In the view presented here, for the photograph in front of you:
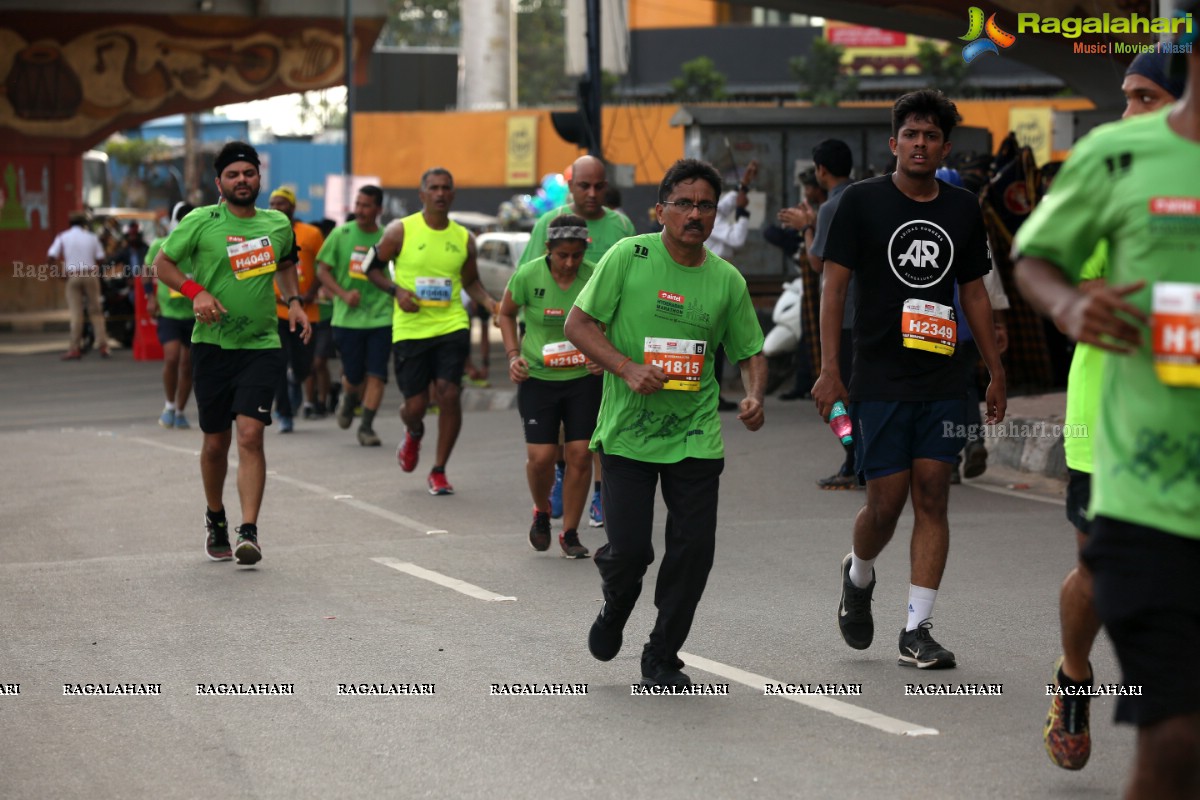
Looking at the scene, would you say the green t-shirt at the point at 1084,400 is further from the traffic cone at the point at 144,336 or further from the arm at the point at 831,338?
the traffic cone at the point at 144,336

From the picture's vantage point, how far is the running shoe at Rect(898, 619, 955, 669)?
655 cm

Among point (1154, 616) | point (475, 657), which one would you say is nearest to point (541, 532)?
point (475, 657)

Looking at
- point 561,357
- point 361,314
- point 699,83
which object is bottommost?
point 361,314

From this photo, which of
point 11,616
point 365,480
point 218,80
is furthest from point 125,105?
point 11,616

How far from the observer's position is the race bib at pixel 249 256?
9.34m

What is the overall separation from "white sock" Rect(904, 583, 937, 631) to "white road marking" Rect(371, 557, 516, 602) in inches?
86.0

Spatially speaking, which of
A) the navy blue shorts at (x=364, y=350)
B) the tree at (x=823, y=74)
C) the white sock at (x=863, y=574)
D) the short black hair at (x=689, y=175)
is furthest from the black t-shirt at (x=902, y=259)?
the tree at (x=823, y=74)

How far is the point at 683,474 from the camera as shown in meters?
6.31

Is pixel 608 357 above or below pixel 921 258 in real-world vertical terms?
below

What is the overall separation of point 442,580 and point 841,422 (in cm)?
253

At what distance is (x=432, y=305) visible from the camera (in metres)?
12.0

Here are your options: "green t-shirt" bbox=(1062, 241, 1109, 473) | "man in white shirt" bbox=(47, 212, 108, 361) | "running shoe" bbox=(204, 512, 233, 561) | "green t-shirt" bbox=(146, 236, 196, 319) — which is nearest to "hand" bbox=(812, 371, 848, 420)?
"green t-shirt" bbox=(1062, 241, 1109, 473)

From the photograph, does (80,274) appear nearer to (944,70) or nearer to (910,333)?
(910,333)

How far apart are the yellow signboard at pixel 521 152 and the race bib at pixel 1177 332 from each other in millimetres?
44864
